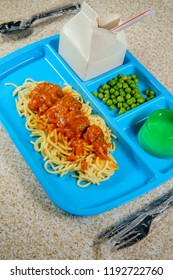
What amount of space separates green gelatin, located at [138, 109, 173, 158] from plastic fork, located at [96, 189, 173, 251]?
0.65 feet

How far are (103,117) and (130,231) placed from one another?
401mm

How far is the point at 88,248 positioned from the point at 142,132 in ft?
1.31

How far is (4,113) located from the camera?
133cm

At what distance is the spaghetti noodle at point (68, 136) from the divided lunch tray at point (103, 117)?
24 mm

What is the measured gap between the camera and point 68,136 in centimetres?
124

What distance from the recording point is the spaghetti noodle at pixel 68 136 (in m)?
1.21

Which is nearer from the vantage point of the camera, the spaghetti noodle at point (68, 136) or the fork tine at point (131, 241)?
the fork tine at point (131, 241)

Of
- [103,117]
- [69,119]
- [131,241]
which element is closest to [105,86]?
[103,117]

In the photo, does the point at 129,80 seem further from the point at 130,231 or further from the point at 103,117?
the point at 130,231

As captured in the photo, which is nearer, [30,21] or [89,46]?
[89,46]

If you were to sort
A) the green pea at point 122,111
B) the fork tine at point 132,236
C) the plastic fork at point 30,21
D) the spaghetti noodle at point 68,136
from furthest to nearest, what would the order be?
the plastic fork at point 30,21 → the green pea at point 122,111 → the spaghetti noodle at point 68,136 → the fork tine at point 132,236

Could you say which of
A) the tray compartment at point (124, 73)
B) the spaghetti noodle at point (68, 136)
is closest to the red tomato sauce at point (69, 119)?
the spaghetti noodle at point (68, 136)

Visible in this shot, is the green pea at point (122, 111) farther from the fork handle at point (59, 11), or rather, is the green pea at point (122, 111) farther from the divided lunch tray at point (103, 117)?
the fork handle at point (59, 11)

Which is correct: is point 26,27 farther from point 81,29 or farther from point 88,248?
point 88,248
